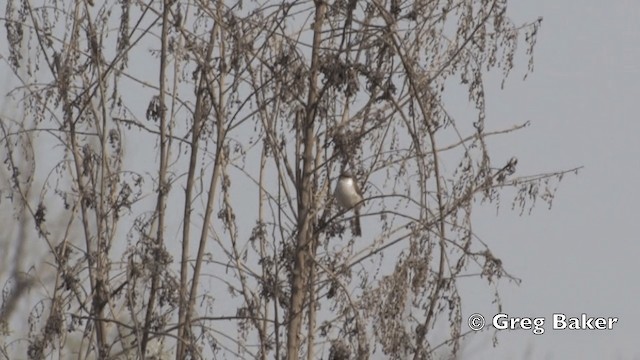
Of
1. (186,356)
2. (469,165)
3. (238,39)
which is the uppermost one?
(238,39)

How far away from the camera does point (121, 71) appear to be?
5723 millimetres

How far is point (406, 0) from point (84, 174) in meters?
1.56

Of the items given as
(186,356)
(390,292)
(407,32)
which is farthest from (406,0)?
(186,356)

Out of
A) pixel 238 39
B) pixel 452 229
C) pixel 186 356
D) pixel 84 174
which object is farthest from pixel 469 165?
pixel 84 174

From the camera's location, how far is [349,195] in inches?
215

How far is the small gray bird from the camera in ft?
17.1

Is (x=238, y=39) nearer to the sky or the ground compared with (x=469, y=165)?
nearer to the sky

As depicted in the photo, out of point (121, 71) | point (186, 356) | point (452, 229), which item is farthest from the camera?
point (121, 71)

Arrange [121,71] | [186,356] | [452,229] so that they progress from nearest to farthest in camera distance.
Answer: [452,229], [186,356], [121,71]

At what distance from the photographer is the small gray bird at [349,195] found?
5.22 metres

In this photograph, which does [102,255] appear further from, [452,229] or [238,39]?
[452,229]

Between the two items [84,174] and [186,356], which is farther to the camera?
[84,174]

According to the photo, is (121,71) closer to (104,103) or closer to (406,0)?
(104,103)

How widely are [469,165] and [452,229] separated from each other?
0.24 m
